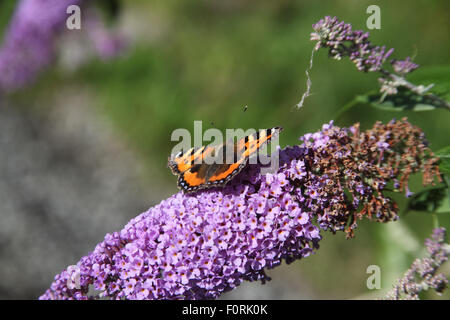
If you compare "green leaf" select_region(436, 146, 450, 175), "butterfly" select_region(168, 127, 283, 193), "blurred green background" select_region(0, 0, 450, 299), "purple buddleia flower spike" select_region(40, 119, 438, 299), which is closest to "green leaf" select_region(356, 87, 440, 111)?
"purple buddleia flower spike" select_region(40, 119, 438, 299)

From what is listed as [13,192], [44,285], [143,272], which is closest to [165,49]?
[13,192]

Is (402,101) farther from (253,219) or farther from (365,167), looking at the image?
(253,219)

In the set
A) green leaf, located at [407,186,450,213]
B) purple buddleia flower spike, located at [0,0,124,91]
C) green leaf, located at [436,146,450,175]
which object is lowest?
green leaf, located at [407,186,450,213]

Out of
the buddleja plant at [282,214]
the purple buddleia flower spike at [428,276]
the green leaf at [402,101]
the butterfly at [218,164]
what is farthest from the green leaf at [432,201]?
the butterfly at [218,164]

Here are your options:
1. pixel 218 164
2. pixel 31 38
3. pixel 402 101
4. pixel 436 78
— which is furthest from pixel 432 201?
pixel 31 38

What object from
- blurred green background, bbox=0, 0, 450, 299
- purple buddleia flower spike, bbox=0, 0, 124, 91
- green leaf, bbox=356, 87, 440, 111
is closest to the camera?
green leaf, bbox=356, 87, 440, 111

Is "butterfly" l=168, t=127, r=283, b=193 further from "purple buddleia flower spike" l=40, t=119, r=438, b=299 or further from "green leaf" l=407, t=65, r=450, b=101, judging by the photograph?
"green leaf" l=407, t=65, r=450, b=101
